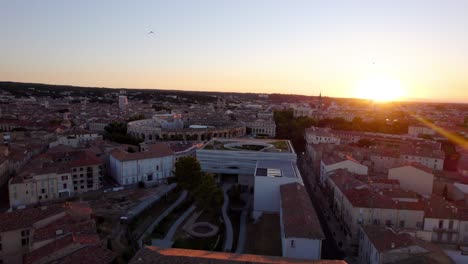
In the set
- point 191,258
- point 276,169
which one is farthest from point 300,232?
point 276,169

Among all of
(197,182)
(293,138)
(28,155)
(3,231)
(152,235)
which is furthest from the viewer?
(293,138)

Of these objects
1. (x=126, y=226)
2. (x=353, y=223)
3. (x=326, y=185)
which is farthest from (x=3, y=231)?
(x=326, y=185)

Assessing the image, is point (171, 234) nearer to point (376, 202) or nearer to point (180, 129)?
point (376, 202)

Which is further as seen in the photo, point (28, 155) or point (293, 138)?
point (293, 138)

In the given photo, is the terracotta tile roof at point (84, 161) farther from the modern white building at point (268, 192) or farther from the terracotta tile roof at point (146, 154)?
the modern white building at point (268, 192)

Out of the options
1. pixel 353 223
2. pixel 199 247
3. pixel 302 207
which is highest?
pixel 302 207

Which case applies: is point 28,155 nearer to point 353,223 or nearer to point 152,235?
point 152,235

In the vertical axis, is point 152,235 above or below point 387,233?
below

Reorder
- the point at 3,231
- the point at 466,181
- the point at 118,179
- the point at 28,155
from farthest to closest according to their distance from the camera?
the point at 28,155, the point at 118,179, the point at 466,181, the point at 3,231
